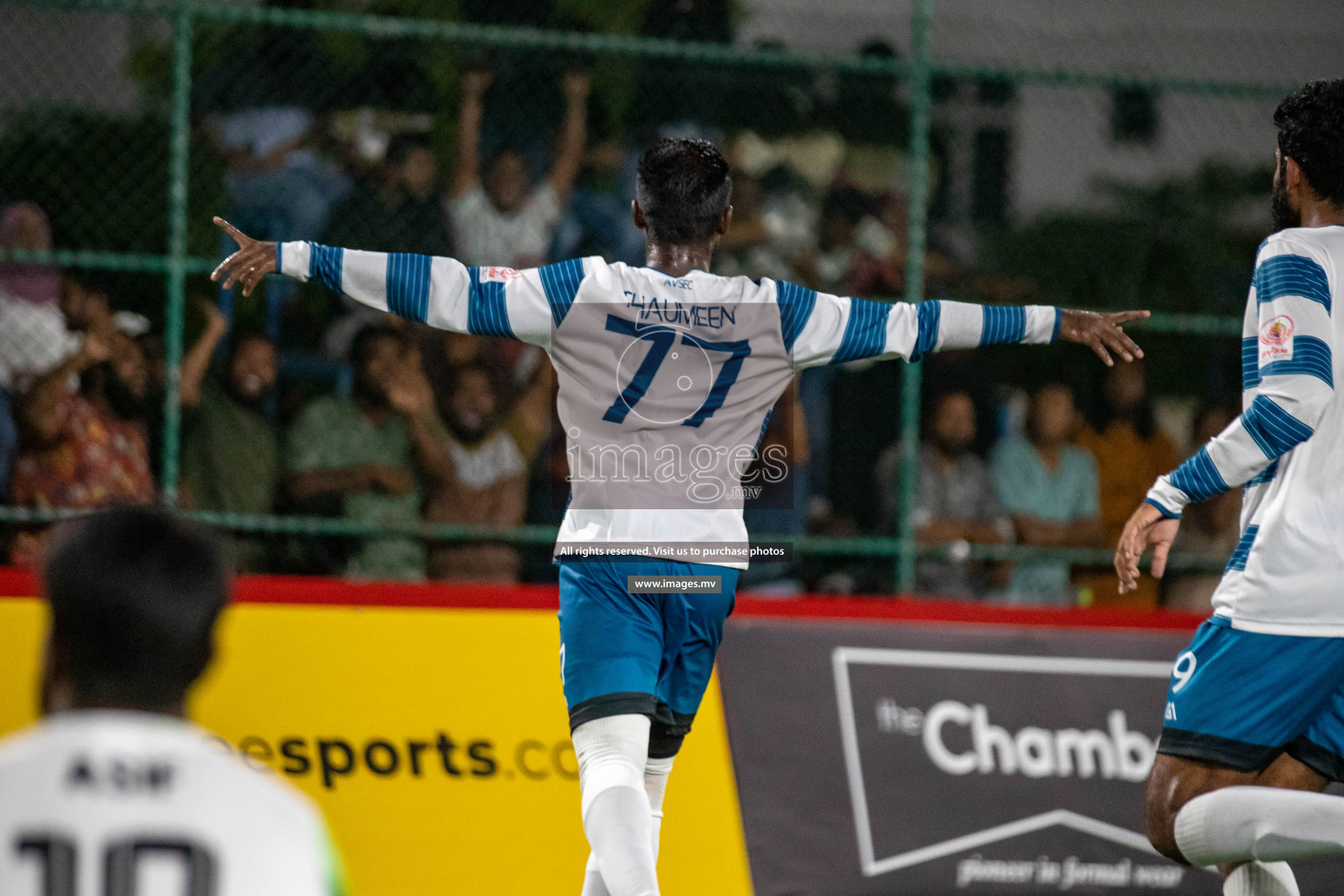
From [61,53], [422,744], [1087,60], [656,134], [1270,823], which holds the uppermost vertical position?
[1087,60]

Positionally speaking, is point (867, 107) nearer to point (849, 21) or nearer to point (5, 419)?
point (849, 21)

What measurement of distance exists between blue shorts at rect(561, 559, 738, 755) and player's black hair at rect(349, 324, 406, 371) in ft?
10.5

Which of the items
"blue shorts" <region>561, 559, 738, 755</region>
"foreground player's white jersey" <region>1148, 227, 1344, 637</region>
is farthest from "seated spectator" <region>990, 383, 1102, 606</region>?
"foreground player's white jersey" <region>1148, 227, 1344, 637</region>

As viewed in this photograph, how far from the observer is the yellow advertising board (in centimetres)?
527

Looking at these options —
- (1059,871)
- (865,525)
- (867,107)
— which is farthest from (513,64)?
(1059,871)

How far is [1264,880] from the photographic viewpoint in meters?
3.71

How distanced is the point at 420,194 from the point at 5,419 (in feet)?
7.22

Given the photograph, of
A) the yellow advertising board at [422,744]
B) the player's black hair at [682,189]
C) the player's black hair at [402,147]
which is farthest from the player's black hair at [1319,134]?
the player's black hair at [402,147]

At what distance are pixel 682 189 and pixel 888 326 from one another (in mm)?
691

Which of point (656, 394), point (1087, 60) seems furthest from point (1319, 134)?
point (1087, 60)

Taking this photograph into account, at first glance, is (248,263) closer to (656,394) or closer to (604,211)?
(656,394)

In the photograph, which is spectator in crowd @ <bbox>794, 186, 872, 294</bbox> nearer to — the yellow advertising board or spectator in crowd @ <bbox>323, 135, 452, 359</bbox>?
spectator in crowd @ <bbox>323, 135, 452, 359</bbox>

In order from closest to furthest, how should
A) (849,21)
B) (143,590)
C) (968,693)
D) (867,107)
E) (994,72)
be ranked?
(143,590)
(968,693)
(994,72)
(867,107)
(849,21)

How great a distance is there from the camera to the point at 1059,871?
558cm
